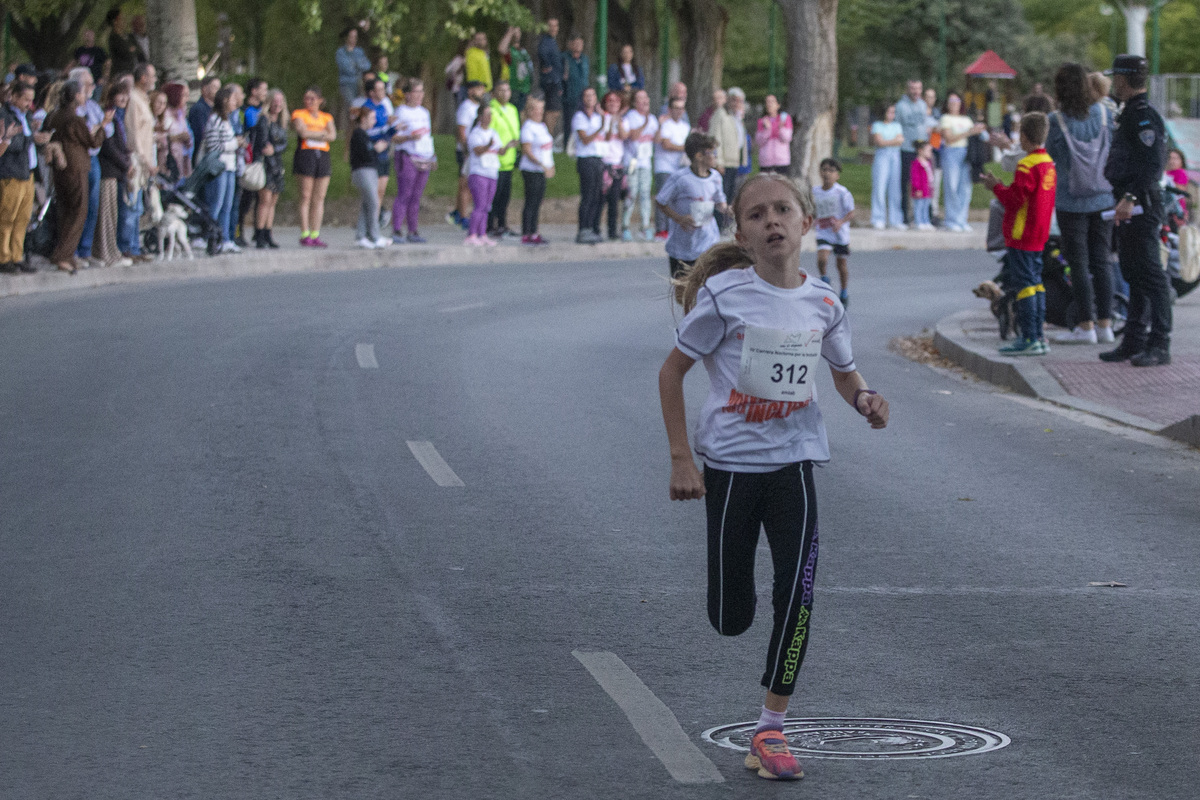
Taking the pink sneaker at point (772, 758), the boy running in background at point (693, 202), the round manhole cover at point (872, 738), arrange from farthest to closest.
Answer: the boy running in background at point (693, 202)
the round manhole cover at point (872, 738)
the pink sneaker at point (772, 758)

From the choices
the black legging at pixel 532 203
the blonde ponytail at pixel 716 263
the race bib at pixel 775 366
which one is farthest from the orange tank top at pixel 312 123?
the race bib at pixel 775 366

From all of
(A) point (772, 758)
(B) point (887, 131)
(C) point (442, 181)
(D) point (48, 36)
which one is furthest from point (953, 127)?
(A) point (772, 758)

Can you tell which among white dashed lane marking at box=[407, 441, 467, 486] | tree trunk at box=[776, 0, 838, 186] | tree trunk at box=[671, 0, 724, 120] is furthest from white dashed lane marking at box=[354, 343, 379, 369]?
tree trunk at box=[671, 0, 724, 120]

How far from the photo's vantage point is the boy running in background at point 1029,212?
13.3 m

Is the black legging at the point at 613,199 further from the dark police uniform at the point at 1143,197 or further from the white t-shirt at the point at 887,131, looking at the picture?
the dark police uniform at the point at 1143,197

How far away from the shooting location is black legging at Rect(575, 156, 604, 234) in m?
25.0

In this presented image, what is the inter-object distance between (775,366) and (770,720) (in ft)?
3.15

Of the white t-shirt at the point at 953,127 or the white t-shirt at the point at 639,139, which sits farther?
the white t-shirt at the point at 953,127

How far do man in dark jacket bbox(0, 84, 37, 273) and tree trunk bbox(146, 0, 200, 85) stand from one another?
7.25 meters

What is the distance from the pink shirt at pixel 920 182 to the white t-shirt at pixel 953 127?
0.63 m

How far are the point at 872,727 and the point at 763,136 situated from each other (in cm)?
2357

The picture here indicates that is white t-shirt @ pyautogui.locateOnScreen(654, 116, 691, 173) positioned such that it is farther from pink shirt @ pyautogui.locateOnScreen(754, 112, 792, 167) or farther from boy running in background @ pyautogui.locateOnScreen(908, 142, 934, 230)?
boy running in background @ pyautogui.locateOnScreen(908, 142, 934, 230)

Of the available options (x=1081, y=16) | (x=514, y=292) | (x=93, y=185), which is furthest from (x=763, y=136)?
(x=1081, y=16)

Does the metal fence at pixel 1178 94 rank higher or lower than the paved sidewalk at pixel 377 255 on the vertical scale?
higher
